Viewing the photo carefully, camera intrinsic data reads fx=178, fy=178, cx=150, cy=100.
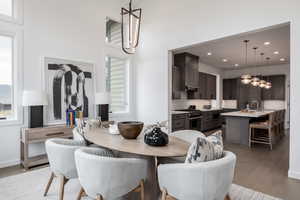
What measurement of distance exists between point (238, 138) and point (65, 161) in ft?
15.2

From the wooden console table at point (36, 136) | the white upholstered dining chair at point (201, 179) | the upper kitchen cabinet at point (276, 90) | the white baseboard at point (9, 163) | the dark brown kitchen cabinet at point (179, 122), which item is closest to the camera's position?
the white upholstered dining chair at point (201, 179)

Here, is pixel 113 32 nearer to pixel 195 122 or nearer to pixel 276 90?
pixel 195 122

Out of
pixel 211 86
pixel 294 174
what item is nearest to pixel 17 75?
pixel 294 174

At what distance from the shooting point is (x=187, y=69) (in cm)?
600

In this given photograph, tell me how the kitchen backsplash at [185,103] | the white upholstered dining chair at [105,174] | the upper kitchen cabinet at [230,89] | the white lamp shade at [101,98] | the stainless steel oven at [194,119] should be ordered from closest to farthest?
the white upholstered dining chair at [105,174] < the white lamp shade at [101,98] < the stainless steel oven at [194,119] < the kitchen backsplash at [185,103] < the upper kitchen cabinet at [230,89]

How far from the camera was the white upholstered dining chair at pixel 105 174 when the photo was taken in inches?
57.5

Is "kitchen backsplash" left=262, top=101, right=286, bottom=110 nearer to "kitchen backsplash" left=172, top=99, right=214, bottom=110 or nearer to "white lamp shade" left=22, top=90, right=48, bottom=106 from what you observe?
"kitchen backsplash" left=172, top=99, right=214, bottom=110

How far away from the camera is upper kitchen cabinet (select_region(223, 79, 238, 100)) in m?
8.80

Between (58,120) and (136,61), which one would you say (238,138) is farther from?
(58,120)

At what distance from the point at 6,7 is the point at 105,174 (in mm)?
3701

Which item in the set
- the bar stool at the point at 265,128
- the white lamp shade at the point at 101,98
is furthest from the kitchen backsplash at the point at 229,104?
the white lamp shade at the point at 101,98

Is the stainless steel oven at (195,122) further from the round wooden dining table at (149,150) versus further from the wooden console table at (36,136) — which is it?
the round wooden dining table at (149,150)

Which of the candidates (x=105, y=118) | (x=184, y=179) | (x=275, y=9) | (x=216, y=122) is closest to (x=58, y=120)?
(x=105, y=118)

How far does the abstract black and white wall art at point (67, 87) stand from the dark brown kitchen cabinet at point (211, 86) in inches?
208
